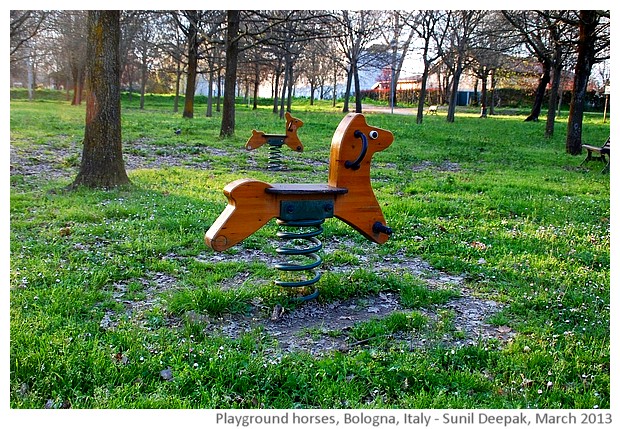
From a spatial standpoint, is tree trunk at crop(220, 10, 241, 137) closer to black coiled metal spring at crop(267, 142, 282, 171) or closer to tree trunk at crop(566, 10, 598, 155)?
black coiled metal spring at crop(267, 142, 282, 171)

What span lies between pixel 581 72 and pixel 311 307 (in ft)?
53.1

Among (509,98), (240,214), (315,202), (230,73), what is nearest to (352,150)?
(315,202)

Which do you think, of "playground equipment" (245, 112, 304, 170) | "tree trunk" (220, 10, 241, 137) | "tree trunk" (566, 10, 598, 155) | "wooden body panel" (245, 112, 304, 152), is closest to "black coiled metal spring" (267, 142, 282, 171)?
"playground equipment" (245, 112, 304, 170)

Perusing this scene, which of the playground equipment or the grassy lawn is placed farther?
the playground equipment

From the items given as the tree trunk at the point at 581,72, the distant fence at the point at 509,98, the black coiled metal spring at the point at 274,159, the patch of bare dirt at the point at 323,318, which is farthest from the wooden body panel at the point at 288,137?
the distant fence at the point at 509,98

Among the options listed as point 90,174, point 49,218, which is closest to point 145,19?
point 90,174

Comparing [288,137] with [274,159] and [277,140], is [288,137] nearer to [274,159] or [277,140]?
[277,140]

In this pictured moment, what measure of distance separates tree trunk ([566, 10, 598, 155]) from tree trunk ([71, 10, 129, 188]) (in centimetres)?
1409

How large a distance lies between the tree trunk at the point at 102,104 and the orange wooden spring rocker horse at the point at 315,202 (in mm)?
5433

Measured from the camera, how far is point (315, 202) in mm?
4422

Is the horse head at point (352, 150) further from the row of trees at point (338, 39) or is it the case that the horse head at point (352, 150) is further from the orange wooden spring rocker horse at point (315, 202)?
the row of trees at point (338, 39)

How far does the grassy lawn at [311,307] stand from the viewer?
3240 millimetres

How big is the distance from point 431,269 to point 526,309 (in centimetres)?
131

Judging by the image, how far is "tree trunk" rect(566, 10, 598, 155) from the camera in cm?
1623
